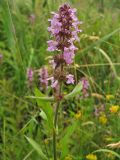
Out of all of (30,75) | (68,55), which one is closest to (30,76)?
(30,75)

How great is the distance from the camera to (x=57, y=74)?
1.54 metres

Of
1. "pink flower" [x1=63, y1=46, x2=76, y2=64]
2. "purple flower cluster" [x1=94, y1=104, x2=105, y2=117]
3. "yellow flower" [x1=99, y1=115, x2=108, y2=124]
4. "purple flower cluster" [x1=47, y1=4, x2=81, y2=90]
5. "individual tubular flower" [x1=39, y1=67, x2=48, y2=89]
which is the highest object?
"purple flower cluster" [x1=47, y1=4, x2=81, y2=90]

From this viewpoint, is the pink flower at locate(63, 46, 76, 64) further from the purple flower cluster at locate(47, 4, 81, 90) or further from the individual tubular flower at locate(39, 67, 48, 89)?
the individual tubular flower at locate(39, 67, 48, 89)

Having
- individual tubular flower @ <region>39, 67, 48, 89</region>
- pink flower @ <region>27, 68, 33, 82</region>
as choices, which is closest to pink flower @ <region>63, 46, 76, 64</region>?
individual tubular flower @ <region>39, 67, 48, 89</region>

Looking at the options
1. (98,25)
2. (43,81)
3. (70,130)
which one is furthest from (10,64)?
(70,130)

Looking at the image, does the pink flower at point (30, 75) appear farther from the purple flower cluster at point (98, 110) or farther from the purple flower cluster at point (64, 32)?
the purple flower cluster at point (64, 32)

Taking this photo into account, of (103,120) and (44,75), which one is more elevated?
(44,75)

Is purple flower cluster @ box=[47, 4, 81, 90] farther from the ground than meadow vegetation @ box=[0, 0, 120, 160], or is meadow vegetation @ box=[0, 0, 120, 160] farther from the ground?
purple flower cluster @ box=[47, 4, 81, 90]

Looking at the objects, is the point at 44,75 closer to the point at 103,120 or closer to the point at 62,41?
the point at 103,120

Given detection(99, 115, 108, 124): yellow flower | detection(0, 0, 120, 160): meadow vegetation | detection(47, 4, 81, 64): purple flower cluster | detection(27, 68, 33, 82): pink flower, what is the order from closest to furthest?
1. detection(47, 4, 81, 64): purple flower cluster
2. detection(0, 0, 120, 160): meadow vegetation
3. detection(99, 115, 108, 124): yellow flower
4. detection(27, 68, 33, 82): pink flower

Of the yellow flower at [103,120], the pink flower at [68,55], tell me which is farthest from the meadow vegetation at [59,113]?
the pink flower at [68,55]

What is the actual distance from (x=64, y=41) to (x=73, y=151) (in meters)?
0.70

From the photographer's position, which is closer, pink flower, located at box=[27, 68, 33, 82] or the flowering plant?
the flowering plant

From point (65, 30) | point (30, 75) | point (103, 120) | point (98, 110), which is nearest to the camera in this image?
point (65, 30)
